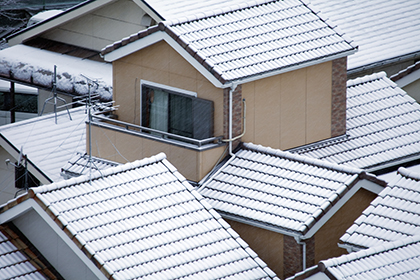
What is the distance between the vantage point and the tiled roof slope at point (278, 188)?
17.1 meters

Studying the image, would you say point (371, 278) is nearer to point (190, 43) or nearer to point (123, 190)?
point (123, 190)

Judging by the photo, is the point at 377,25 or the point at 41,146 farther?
the point at 377,25

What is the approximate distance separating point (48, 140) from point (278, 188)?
8398 mm

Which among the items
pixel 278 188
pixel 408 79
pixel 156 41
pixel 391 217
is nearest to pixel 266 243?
pixel 278 188

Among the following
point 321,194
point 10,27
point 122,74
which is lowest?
point 10,27

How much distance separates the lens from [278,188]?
1794cm

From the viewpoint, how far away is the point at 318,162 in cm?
1834

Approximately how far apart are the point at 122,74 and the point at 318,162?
5.76 m

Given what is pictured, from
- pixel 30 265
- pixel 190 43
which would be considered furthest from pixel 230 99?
pixel 30 265

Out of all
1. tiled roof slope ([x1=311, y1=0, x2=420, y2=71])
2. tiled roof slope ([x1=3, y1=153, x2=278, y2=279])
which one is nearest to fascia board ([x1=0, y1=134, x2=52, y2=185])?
tiled roof slope ([x1=3, y1=153, x2=278, y2=279])

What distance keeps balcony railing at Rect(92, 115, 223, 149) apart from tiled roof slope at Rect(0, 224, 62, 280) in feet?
16.9

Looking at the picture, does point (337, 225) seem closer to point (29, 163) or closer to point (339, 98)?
point (339, 98)

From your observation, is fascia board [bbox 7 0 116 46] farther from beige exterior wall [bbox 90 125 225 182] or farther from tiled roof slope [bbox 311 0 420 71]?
beige exterior wall [bbox 90 125 225 182]

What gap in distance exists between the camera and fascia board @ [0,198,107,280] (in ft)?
47.3
